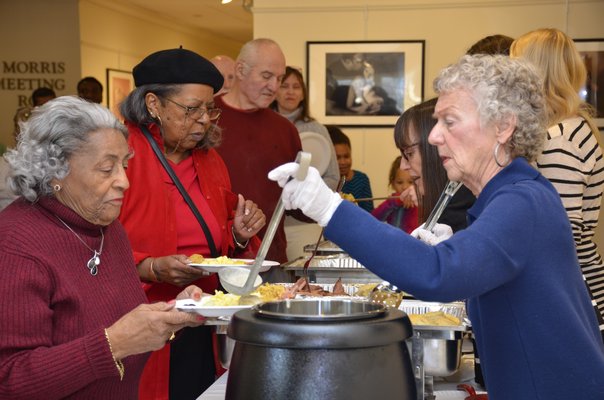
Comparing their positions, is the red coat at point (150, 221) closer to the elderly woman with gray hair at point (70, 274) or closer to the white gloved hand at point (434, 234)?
the elderly woman with gray hair at point (70, 274)

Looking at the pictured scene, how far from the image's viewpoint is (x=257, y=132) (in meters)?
3.93

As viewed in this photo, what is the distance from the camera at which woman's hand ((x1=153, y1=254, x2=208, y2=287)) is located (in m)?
2.51

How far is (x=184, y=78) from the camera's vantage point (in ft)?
9.05

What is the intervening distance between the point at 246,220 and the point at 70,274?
3.56 ft

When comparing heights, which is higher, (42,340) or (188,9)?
(188,9)

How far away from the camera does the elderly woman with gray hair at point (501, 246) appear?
145 cm

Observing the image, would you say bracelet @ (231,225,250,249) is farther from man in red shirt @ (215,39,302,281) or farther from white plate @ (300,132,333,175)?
white plate @ (300,132,333,175)

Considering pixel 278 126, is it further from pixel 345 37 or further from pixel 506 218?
pixel 345 37

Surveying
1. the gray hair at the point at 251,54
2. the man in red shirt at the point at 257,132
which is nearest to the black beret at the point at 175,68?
the man in red shirt at the point at 257,132

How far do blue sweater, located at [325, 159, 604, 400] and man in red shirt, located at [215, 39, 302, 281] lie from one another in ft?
7.32

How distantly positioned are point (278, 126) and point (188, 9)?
25.0 ft

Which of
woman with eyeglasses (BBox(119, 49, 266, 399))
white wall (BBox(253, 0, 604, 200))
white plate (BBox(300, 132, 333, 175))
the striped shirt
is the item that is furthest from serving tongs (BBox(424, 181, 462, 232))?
white wall (BBox(253, 0, 604, 200))

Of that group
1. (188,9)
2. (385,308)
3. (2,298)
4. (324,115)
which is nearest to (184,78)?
(2,298)

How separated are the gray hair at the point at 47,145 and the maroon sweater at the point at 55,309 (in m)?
0.05
